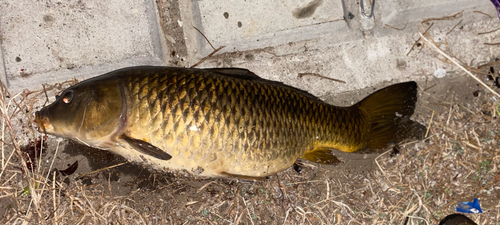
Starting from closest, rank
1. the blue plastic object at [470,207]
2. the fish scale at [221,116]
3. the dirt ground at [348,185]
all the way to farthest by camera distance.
→ the fish scale at [221,116]
the dirt ground at [348,185]
the blue plastic object at [470,207]

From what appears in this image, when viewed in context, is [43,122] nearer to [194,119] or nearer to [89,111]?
[89,111]

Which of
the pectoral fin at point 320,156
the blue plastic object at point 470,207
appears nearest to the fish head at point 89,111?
the pectoral fin at point 320,156

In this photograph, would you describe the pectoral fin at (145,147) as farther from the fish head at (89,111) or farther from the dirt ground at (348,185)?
the dirt ground at (348,185)

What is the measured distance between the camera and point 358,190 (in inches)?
95.7

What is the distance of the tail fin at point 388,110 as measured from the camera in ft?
7.38

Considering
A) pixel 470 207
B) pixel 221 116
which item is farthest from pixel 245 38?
pixel 470 207

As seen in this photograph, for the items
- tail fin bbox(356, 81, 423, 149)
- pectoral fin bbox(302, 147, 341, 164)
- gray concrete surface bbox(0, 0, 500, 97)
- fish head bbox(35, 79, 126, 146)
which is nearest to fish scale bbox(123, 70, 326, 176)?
fish head bbox(35, 79, 126, 146)

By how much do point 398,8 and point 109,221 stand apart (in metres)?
2.63

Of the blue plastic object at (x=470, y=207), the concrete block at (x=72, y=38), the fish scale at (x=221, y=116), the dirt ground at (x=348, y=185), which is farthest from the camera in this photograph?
the blue plastic object at (x=470, y=207)

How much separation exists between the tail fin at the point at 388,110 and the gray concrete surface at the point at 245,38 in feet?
0.47

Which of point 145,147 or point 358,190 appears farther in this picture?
point 358,190

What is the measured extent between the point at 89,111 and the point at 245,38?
1.13 metres

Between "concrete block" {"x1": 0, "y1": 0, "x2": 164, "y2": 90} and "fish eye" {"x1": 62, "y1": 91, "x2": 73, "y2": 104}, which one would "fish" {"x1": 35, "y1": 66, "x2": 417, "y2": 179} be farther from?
"concrete block" {"x1": 0, "y1": 0, "x2": 164, "y2": 90}

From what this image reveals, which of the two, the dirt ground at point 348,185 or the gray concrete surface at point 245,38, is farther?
the dirt ground at point 348,185
